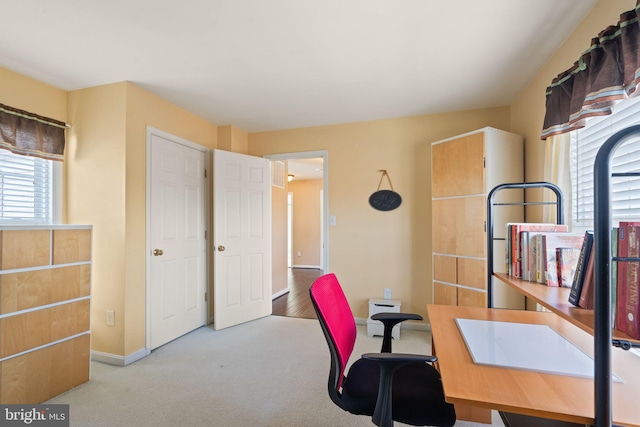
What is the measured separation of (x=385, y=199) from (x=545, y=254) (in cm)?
202

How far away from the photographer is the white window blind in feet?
7.13

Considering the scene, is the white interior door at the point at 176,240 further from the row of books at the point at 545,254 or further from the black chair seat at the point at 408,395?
the row of books at the point at 545,254

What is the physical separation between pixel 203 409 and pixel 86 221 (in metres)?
1.89

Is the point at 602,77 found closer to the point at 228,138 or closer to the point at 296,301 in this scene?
the point at 228,138

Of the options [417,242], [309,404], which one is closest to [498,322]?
[309,404]

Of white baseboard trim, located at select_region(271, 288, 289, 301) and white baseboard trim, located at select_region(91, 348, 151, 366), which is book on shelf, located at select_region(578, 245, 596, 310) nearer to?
white baseboard trim, located at select_region(91, 348, 151, 366)

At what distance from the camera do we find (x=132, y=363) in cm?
240

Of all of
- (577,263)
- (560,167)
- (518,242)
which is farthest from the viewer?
(560,167)

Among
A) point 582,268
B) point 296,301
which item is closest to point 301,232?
point 296,301

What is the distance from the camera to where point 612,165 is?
57.9 inches

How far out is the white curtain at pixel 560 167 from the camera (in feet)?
5.92

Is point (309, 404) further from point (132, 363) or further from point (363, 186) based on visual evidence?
point (363, 186)

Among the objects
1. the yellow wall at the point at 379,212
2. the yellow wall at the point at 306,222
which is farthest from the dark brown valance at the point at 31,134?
the yellow wall at the point at 306,222

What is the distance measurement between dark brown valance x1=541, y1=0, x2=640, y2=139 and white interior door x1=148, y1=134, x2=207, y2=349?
3.13 m
